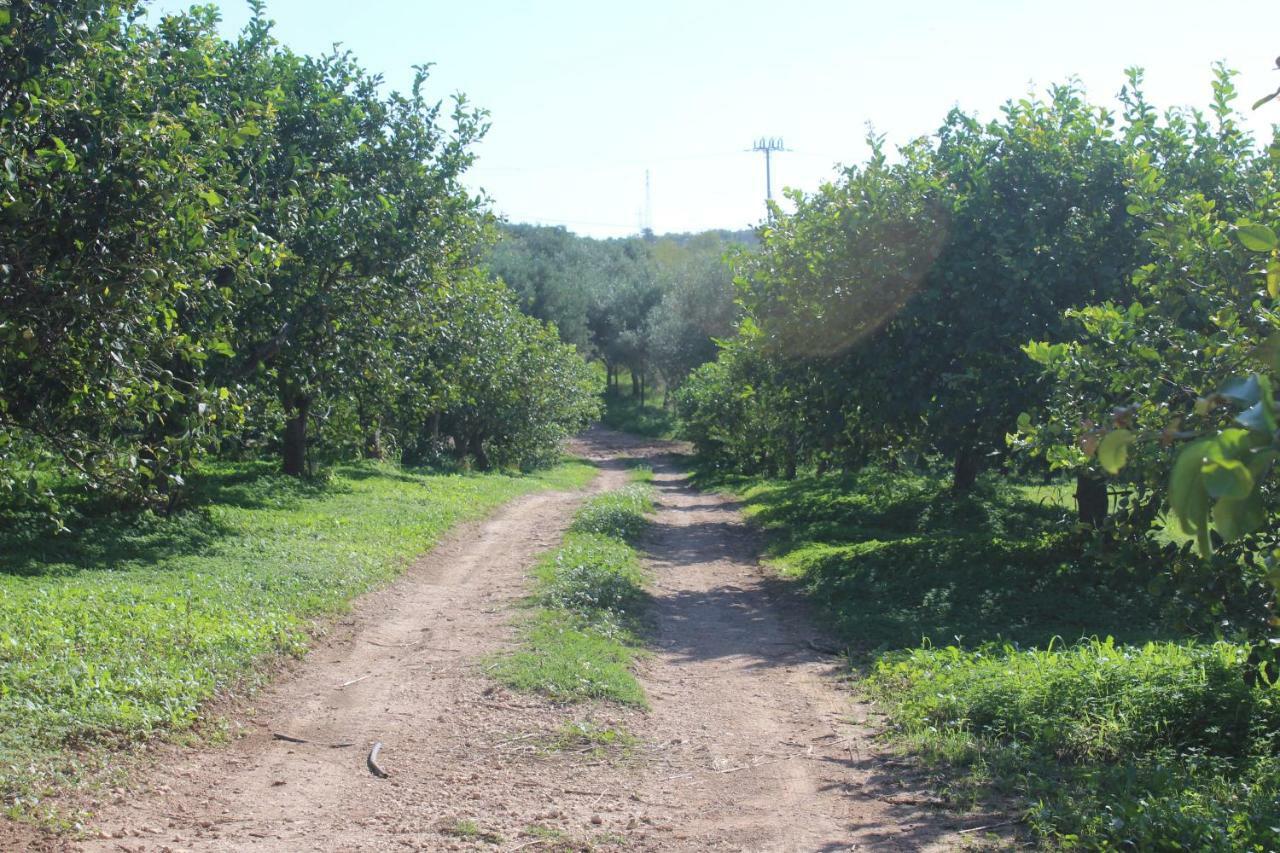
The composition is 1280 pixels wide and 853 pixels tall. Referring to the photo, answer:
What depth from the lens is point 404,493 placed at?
68.2ft

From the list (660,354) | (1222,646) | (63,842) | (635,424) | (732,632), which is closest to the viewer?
(63,842)

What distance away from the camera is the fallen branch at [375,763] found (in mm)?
6445

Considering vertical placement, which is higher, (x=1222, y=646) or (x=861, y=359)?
(x=861, y=359)

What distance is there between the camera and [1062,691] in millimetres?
7230

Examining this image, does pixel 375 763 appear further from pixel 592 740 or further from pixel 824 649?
pixel 824 649

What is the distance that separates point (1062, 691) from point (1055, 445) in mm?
2079

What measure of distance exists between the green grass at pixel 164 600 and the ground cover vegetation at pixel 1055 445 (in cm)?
488

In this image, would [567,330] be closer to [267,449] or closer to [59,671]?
[267,449]

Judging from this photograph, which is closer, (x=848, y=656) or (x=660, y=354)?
(x=848, y=656)

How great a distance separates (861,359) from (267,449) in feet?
55.7

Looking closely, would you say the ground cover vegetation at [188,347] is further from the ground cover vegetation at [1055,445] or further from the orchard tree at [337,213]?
the ground cover vegetation at [1055,445]

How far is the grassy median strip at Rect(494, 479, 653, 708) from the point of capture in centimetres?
830

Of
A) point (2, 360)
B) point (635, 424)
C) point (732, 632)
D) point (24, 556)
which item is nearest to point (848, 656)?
point (732, 632)

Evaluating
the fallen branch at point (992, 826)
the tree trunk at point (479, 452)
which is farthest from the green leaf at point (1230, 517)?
the tree trunk at point (479, 452)
